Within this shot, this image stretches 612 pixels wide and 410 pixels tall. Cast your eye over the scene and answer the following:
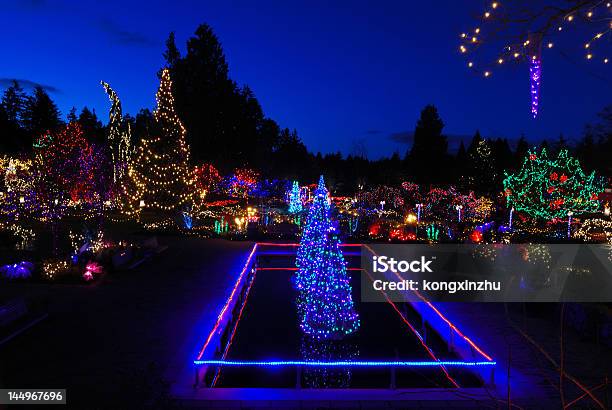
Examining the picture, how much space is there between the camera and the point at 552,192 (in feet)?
95.7

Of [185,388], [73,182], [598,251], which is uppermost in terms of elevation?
[73,182]

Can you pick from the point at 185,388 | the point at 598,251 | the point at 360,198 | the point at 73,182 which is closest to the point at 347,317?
the point at 185,388

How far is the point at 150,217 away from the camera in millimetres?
35375

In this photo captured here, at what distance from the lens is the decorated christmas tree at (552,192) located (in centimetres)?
2836

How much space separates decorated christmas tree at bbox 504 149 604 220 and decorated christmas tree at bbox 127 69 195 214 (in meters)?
19.7

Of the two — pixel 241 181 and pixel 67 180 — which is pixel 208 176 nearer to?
pixel 241 181

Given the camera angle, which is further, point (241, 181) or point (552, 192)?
point (241, 181)

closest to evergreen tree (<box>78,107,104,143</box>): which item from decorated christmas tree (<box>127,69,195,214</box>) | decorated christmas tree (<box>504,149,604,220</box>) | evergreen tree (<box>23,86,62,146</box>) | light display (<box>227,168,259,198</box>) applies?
evergreen tree (<box>23,86,62,146</box>)

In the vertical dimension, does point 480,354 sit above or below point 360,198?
below

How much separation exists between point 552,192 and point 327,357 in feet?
79.9

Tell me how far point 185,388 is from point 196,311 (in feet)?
15.3

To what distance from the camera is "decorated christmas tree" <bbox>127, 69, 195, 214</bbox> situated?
29.3m

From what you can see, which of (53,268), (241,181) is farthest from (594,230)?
(241,181)

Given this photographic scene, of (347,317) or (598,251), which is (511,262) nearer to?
(598,251)
